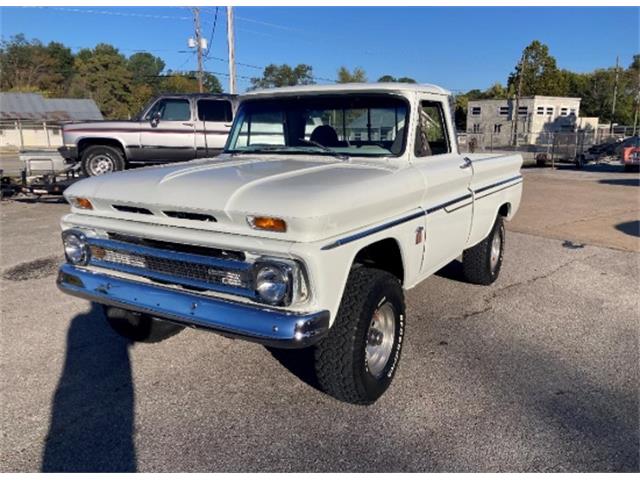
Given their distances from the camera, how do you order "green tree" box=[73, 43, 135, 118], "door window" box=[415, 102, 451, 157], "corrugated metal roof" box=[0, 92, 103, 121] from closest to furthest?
"door window" box=[415, 102, 451, 157]
"corrugated metal roof" box=[0, 92, 103, 121]
"green tree" box=[73, 43, 135, 118]

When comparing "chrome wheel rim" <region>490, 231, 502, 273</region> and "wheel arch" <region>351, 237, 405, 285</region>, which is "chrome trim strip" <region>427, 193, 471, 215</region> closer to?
"wheel arch" <region>351, 237, 405, 285</region>

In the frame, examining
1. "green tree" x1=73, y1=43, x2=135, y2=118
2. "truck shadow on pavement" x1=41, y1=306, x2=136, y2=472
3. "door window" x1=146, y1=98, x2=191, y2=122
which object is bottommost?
"truck shadow on pavement" x1=41, y1=306, x2=136, y2=472

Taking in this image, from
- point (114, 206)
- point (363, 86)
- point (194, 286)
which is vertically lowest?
point (194, 286)

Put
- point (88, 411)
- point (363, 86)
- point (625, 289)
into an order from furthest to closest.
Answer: point (625, 289)
point (363, 86)
point (88, 411)

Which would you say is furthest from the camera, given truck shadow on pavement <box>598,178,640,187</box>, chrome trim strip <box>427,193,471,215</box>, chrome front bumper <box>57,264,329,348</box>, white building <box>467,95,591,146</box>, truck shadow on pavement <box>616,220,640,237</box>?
white building <box>467,95,591,146</box>

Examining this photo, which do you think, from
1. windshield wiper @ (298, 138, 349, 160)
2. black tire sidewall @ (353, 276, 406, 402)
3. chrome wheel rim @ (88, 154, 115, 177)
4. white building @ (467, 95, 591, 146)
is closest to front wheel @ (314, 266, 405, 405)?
black tire sidewall @ (353, 276, 406, 402)

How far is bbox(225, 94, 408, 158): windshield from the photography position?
3.92 m

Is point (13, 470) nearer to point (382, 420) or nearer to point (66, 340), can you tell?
point (66, 340)

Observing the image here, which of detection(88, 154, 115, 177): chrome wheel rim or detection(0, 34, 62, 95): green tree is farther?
detection(0, 34, 62, 95): green tree

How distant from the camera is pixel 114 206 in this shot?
319cm

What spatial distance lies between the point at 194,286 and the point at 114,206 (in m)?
0.79

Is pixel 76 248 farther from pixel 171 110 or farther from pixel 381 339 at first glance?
pixel 171 110

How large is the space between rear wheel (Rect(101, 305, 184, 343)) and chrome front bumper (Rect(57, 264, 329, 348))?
2.40 feet

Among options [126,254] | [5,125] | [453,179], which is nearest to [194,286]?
[126,254]
